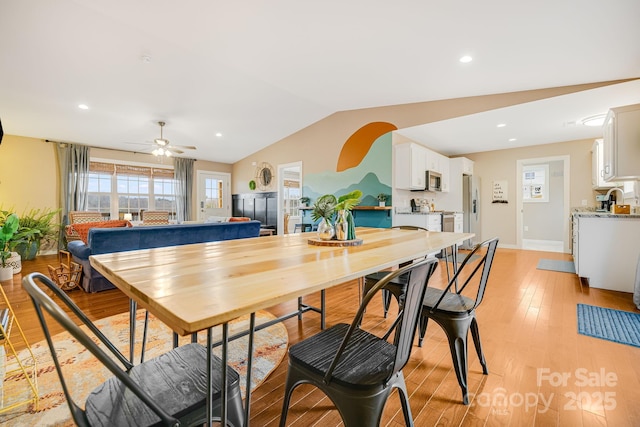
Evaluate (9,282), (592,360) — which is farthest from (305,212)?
(592,360)

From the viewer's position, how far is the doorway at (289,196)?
286 inches

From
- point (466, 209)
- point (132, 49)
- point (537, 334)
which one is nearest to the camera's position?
point (537, 334)

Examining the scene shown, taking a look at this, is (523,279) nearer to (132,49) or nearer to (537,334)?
(537,334)

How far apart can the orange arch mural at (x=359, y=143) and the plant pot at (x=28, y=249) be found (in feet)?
19.3

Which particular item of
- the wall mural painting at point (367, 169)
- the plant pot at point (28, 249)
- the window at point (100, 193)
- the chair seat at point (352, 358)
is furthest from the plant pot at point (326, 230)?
the window at point (100, 193)

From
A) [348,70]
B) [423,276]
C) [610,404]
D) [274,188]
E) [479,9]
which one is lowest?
[610,404]

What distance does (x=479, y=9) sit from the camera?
241 centimetres

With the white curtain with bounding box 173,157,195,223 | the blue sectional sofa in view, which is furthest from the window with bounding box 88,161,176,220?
the blue sectional sofa

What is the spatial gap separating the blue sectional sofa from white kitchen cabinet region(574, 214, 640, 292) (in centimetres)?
455

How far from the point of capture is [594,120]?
14.9 feet

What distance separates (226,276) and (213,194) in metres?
8.14

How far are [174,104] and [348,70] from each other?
3.12 metres

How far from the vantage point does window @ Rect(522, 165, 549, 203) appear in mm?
7512

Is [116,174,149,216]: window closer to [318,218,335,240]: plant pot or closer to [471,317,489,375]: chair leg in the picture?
[318,218,335,240]: plant pot
